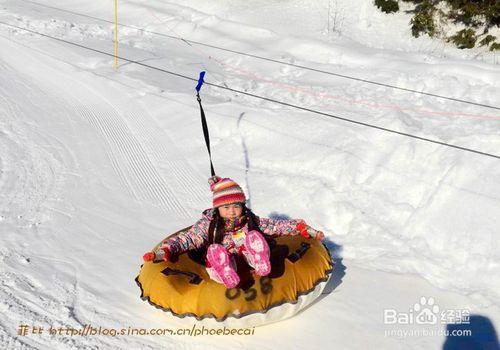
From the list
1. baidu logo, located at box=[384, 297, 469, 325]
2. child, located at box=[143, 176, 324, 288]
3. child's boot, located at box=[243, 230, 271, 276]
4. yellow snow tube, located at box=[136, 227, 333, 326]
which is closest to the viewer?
yellow snow tube, located at box=[136, 227, 333, 326]

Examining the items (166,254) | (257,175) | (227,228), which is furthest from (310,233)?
(257,175)

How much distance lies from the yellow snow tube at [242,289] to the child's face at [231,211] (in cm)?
38

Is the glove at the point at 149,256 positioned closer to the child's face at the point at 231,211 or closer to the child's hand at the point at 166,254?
Answer: the child's hand at the point at 166,254

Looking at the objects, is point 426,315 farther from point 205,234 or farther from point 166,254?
point 166,254

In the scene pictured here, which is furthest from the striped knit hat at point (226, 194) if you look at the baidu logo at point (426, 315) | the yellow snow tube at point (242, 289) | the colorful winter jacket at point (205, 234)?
the baidu logo at point (426, 315)

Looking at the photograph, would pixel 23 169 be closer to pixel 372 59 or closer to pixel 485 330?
pixel 485 330

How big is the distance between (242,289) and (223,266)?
0.76ft

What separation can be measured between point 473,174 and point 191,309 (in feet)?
11.9

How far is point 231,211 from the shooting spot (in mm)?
4672

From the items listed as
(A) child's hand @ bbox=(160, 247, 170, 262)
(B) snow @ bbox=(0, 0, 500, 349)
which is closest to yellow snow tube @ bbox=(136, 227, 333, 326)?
(A) child's hand @ bbox=(160, 247, 170, 262)

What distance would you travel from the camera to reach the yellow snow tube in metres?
4.01

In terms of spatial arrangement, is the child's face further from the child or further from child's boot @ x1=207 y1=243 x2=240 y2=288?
child's boot @ x1=207 y1=243 x2=240 y2=288

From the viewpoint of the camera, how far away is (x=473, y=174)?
6.06 m

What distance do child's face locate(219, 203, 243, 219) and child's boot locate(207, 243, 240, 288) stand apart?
2.07 ft
